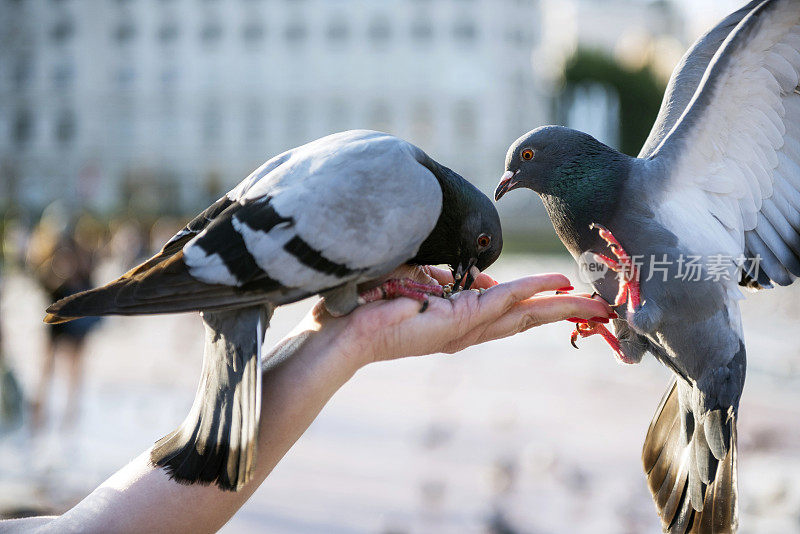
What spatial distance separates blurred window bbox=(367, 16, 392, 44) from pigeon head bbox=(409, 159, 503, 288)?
44.2 m

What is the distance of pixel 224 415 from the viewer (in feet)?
6.59

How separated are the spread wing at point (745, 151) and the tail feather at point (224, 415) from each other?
1.34 m

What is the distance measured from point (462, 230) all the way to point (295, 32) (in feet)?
150

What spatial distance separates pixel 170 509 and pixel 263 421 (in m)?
0.33

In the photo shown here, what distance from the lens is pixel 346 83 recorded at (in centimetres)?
4541

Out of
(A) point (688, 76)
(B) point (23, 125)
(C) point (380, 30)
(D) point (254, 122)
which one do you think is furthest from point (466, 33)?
(A) point (688, 76)

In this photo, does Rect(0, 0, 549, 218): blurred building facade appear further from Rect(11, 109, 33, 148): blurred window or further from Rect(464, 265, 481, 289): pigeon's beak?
Rect(464, 265, 481, 289): pigeon's beak

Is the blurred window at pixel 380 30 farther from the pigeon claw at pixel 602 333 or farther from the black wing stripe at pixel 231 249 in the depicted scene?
the black wing stripe at pixel 231 249

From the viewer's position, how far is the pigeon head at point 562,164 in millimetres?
2508

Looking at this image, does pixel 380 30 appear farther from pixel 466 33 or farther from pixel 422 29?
pixel 466 33

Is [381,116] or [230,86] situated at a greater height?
[230,86]

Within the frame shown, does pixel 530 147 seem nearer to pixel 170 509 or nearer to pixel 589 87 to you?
pixel 170 509

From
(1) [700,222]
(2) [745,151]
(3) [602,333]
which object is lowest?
(3) [602,333]

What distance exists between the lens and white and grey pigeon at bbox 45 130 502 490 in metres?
2.00
